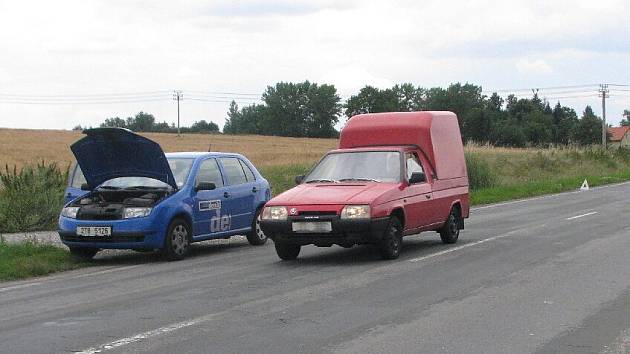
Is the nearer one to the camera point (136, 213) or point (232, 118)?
point (136, 213)

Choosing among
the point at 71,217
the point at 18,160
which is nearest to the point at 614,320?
the point at 71,217

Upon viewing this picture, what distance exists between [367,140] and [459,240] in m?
2.50

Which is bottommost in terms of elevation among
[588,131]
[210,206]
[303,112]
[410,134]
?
[210,206]

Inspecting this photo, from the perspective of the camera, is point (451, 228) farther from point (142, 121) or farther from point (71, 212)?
point (142, 121)

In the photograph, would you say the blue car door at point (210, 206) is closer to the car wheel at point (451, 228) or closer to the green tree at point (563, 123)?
the car wheel at point (451, 228)

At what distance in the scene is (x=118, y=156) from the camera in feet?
44.8

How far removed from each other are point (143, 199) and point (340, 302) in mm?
5123

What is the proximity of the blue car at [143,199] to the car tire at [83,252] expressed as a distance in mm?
15

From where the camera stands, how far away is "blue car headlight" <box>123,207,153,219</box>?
42.3 ft

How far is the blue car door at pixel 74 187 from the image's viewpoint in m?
14.9

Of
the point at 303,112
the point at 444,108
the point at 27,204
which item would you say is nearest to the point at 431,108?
the point at 444,108

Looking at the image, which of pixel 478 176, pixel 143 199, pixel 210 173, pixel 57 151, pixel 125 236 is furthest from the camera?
pixel 57 151

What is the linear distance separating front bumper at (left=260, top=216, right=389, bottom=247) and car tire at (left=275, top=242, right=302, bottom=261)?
505 millimetres

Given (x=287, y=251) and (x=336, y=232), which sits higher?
(x=336, y=232)
